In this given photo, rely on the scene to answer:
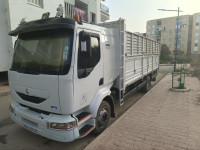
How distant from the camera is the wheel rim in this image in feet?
11.2

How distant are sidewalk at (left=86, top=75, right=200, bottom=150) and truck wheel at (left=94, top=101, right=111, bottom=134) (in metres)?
0.16

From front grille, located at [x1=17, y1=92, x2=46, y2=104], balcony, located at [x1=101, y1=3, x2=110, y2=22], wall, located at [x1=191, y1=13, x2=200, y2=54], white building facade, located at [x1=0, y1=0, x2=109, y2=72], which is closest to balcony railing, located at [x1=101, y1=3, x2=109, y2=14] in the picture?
balcony, located at [x1=101, y1=3, x2=110, y2=22]

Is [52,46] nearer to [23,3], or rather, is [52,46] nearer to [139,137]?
[139,137]

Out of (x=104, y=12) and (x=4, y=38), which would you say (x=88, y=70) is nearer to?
(x=4, y=38)

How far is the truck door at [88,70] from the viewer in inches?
104

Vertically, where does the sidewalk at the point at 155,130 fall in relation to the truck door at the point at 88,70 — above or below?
below

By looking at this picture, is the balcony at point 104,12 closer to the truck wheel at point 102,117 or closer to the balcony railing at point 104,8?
the balcony railing at point 104,8

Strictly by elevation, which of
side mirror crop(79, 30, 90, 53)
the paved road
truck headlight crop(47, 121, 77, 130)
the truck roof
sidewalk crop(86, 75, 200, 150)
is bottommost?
the paved road

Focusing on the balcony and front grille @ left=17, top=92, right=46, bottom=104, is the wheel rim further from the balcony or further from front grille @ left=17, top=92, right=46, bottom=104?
the balcony

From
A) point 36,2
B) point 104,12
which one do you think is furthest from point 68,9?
point 104,12

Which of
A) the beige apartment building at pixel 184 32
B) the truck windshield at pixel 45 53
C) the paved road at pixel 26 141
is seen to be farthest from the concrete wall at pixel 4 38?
the beige apartment building at pixel 184 32

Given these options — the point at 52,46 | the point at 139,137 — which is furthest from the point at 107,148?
the point at 52,46

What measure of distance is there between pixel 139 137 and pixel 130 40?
2879mm

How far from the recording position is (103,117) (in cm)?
353
